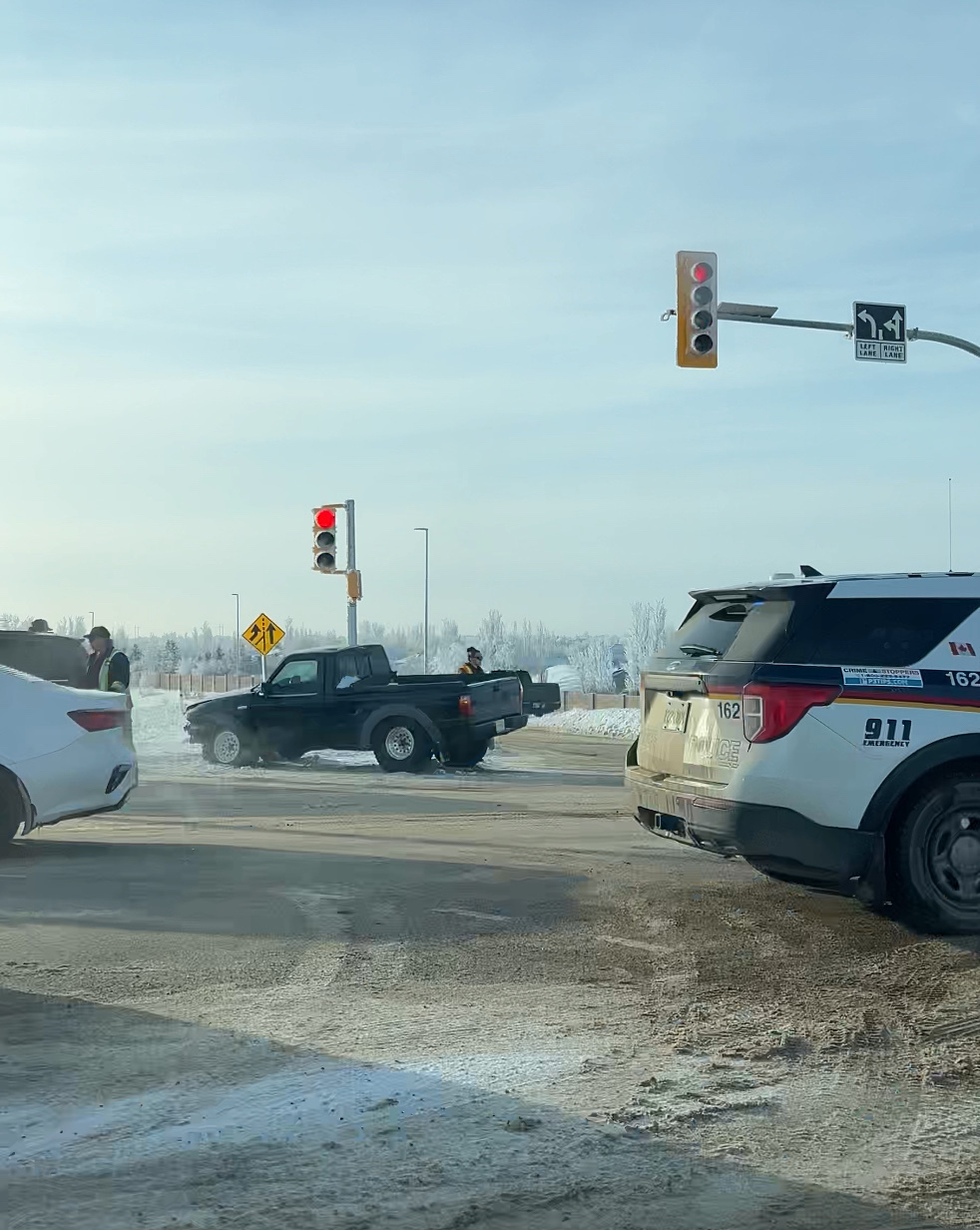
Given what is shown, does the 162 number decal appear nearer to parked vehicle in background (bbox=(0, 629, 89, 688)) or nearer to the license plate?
the license plate

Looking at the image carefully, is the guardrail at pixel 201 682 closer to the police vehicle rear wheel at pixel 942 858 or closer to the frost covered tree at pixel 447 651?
the frost covered tree at pixel 447 651

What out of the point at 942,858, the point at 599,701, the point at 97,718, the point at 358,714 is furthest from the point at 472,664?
the point at 599,701

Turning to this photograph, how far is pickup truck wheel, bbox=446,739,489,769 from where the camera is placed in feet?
67.3

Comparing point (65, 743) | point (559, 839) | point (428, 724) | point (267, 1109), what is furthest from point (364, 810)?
point (267, 1109)

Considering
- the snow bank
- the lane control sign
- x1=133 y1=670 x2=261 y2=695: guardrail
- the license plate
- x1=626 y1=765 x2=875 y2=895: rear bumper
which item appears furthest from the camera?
x1=133 y1=670 x2=261 y2=695: guardrail

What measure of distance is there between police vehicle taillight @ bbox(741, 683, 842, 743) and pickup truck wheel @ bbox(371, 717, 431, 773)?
519 inches

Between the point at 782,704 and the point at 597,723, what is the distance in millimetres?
39731

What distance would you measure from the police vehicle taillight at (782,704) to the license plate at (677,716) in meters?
0.70

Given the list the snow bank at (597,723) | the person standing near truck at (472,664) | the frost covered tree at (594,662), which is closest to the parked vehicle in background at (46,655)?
the person standing near truck at (472,664)

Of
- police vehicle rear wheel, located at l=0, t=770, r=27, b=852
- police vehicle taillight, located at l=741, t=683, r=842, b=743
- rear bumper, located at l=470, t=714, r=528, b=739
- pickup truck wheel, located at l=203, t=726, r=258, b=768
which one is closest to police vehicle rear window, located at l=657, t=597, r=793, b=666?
police vehicle taillight, located at l=741, t=683, r=842, b=743

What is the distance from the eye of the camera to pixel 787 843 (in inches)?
289

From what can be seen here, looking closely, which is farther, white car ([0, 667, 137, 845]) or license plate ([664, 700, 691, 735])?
white car ([0, 667, 137, 845])

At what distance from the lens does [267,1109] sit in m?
4.57

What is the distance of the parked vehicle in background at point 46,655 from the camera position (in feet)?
51.1
